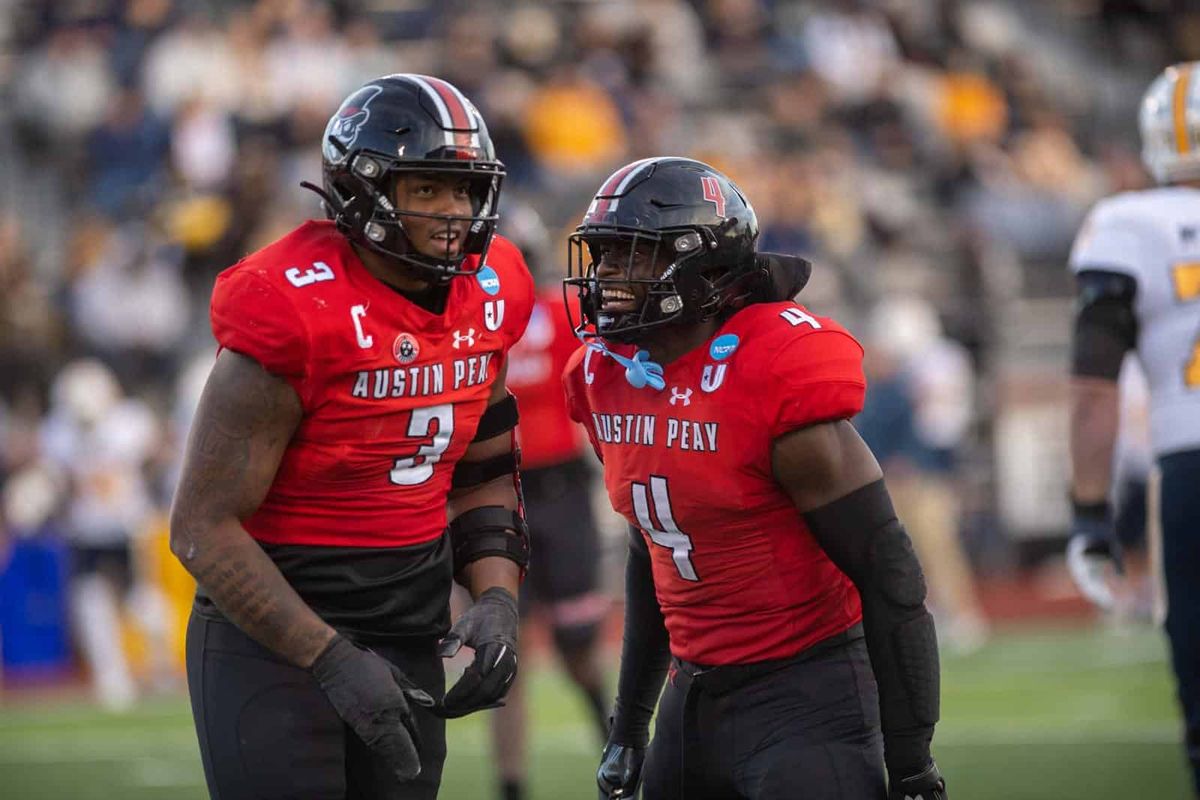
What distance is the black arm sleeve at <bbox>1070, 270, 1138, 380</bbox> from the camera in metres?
4.41

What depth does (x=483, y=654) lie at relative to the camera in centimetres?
337

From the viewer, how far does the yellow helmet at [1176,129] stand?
14.9ft

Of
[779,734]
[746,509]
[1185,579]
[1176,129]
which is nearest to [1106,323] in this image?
[1176,129]

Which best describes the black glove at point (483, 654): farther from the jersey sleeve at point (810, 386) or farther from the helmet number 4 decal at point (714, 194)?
the helmet number 4 decal at point (714, 194)

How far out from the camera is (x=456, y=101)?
340cm

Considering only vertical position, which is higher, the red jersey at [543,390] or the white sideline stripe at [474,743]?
the red jersey at [543,390]

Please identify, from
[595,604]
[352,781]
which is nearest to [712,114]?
[595,604]

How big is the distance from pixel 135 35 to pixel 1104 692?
8.60 meters

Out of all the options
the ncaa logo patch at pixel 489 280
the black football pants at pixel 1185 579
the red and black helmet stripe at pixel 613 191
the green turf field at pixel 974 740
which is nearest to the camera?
the red and black helmet stripe at pixel 613 191

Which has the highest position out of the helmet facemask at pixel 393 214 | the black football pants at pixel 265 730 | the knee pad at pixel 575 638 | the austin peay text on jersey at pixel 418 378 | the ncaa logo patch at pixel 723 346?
the helmet facemask at pixel 393 214

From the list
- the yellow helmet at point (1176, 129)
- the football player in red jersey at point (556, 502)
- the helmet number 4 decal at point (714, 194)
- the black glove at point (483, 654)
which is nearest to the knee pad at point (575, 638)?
the football player in red jersey at point (556, 502)

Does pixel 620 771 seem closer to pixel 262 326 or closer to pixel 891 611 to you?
pixel 891 611

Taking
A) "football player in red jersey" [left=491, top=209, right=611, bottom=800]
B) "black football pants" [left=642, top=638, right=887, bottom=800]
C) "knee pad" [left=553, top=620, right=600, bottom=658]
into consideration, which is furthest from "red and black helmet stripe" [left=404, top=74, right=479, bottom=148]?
"knee pad" [left=553, top=620, right=600, bottom=658]

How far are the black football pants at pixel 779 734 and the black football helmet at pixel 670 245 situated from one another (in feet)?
2.34
